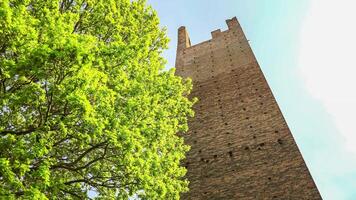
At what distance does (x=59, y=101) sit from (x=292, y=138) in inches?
301

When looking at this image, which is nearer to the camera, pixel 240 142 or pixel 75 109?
pixel 75 109

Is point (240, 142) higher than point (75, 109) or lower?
higher

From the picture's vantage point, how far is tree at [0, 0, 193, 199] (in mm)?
5840

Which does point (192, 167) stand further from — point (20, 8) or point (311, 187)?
point (20, 8)

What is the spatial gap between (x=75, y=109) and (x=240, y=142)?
7.09 metres

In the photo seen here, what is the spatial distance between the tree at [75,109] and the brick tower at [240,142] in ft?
9.47

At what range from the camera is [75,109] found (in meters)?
6.18

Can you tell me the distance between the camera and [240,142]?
1199 centimetres

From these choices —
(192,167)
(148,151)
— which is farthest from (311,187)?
(148,151)

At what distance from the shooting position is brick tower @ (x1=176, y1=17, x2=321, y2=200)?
10.3m

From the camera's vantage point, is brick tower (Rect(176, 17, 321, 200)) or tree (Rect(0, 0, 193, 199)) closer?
tree (Rect(0, 0, 193, 199))

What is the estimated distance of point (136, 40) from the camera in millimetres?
9039

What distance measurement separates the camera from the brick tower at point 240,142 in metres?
10.3

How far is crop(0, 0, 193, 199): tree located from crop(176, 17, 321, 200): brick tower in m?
2.89
